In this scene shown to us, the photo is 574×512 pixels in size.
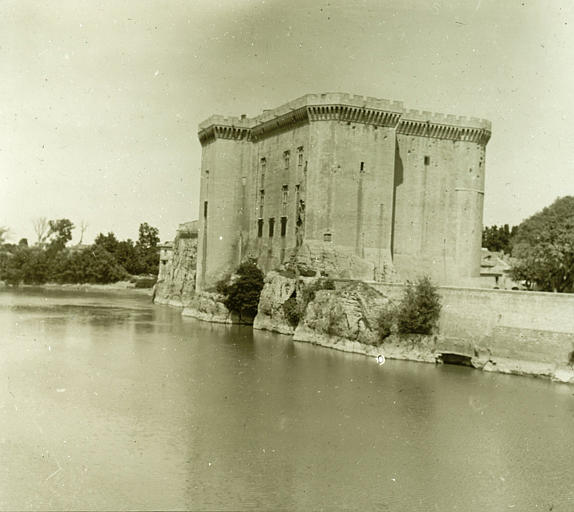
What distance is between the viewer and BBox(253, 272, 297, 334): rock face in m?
31.0

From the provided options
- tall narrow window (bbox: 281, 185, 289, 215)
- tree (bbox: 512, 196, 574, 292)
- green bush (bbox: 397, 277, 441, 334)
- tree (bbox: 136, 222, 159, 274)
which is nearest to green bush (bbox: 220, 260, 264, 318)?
tall narrow window (bbox: 281, 185, 289, 215)

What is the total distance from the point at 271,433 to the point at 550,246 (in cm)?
2255

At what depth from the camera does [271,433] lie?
571 inches

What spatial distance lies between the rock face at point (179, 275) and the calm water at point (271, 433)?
23.7 metres

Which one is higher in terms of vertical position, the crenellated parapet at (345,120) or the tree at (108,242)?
the crenellated parapet at (345,120)

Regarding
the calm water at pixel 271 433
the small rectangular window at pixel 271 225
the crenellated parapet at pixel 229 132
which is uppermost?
the crenellated parapet at pixel 229 132

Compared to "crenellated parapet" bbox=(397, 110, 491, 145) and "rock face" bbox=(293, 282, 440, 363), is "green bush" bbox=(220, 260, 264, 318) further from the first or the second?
"crenellated parapet" bbox=(397, 110, 491, 145)

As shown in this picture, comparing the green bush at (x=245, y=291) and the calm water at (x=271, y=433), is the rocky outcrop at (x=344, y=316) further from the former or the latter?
the green bush at (x=245, y=291)

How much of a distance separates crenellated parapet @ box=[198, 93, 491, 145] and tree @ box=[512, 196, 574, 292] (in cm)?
500

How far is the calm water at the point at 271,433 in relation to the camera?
11.2m

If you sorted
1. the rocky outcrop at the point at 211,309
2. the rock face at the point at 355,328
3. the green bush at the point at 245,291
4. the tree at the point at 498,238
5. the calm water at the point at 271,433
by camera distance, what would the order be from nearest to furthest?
1. the calm water at the point at 271,433
2. the rock face at the point at 355,328
3. the green bush at the point at 245,291
4. the rocky outcrop at the point at 211,309
5. the tree at the point at 498,238

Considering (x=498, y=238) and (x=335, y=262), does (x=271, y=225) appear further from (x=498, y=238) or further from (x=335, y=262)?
(x=498, y=238)

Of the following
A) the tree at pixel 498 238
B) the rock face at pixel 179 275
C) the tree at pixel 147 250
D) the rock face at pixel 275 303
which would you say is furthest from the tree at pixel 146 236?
the rock face at pixel 275 303

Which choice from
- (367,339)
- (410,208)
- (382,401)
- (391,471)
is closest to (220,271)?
(410,208)
